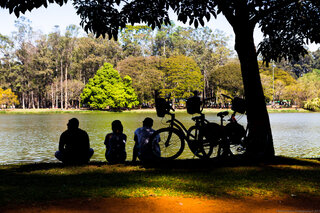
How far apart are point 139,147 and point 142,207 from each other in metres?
2.85

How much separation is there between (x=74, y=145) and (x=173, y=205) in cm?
356

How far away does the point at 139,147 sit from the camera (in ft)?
22.8

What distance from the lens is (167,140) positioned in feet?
23.1

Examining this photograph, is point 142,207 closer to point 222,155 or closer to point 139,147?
point 139,147

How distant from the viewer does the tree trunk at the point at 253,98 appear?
24.4ft

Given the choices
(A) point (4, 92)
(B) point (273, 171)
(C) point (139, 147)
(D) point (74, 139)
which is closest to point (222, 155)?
(B) point (273, 171)

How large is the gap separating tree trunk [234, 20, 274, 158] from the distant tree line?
177ft

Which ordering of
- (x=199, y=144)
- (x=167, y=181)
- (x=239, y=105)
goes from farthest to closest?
(x=239, y=105) < (x=199, y=144) < (x=167, y=181)

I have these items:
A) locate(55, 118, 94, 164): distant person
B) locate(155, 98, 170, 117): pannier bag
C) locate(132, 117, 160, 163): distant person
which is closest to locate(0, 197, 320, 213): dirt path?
locate(132, 117, 160, 163): distant person

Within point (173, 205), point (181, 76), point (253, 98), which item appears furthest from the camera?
point (181, 76)

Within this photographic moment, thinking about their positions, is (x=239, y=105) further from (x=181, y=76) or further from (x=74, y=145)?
(x=181, y=76)

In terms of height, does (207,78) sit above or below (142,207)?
above

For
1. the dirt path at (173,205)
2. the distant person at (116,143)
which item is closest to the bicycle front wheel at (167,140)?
the distant person at (116,143)

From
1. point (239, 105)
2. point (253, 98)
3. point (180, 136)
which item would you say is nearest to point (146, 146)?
point (180, 136)
